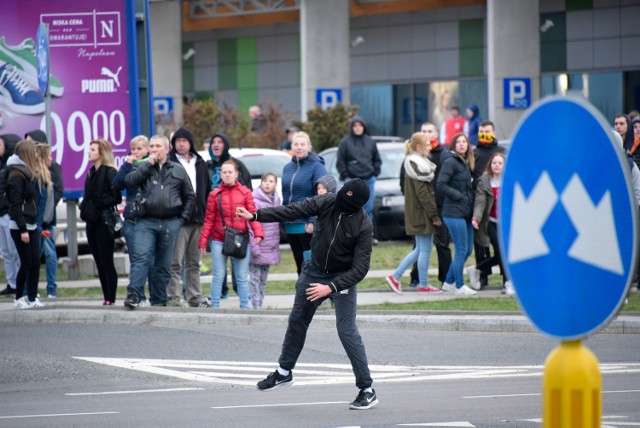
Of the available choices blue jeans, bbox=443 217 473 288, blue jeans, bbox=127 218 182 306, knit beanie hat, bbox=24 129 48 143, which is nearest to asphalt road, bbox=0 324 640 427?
blue jeans, bbox=127 218 182 306

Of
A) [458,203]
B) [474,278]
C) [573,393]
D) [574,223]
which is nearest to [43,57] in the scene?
[458,203]

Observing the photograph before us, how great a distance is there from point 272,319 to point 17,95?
254 inches

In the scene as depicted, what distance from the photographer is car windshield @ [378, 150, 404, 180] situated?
75.5 ft

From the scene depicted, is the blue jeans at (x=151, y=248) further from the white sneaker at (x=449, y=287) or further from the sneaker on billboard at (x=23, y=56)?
the sneaker on billboard at (x=23, y=56)

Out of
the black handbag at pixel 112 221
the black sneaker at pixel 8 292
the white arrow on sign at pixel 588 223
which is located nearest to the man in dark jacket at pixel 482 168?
the black handbag at pixel 112 221

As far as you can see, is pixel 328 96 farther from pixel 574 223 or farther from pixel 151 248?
pixel 574 223

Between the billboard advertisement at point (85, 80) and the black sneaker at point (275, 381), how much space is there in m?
8.88

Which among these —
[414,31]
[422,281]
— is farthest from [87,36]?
[414,31]

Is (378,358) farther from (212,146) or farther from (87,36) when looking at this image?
(87,36)

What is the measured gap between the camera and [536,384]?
10289 millimetres

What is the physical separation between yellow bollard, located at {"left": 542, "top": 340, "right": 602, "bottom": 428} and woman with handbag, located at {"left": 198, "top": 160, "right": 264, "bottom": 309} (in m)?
10.3

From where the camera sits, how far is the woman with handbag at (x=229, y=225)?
1455 cm

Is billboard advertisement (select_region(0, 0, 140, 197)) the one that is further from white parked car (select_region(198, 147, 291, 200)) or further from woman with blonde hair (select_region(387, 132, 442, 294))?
white parked car (select_region(198, 147, 291, 200))

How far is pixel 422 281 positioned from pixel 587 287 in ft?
41.3
